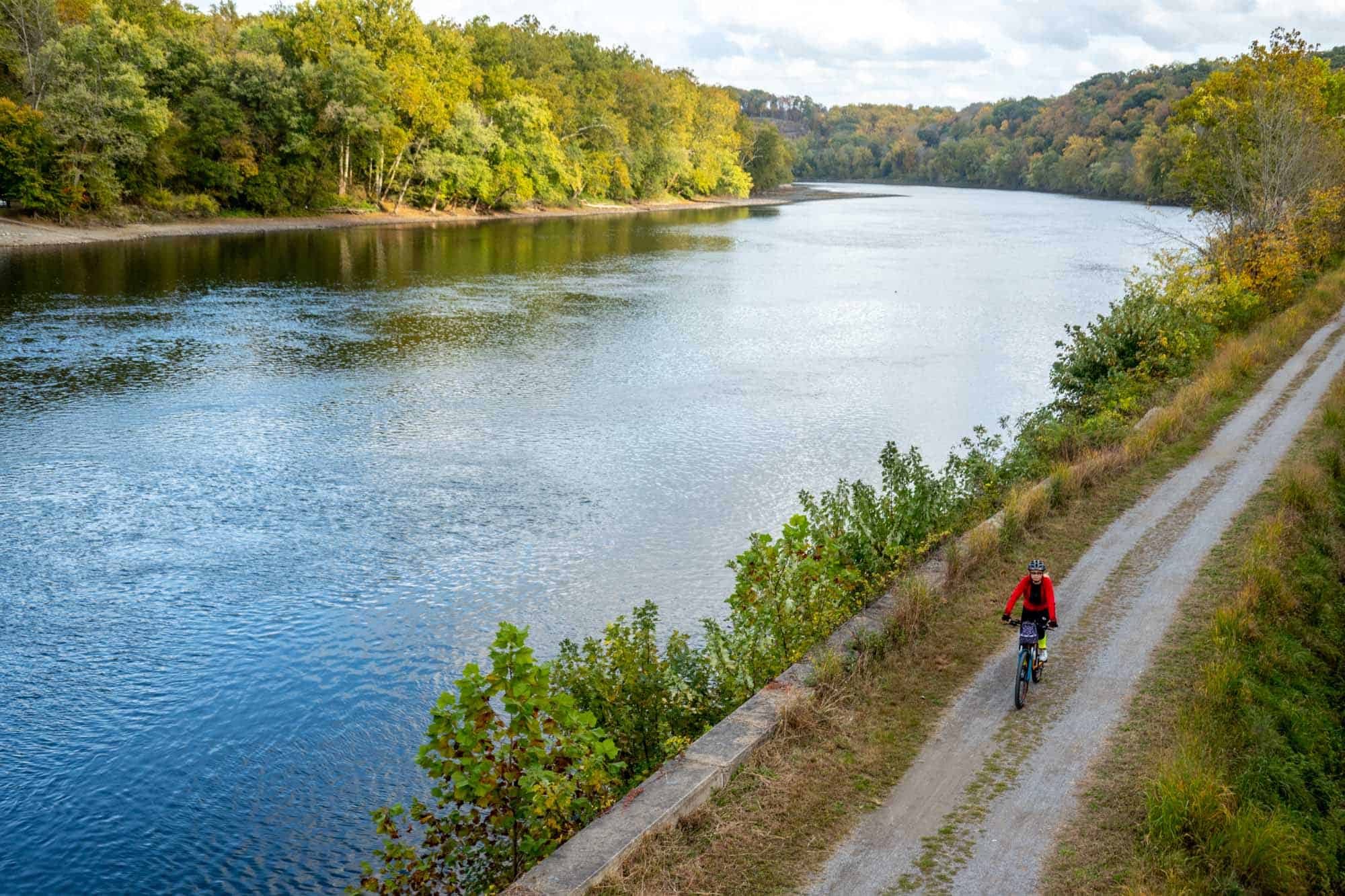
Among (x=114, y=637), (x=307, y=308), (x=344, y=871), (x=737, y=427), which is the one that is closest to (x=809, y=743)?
(x=344, y=871)

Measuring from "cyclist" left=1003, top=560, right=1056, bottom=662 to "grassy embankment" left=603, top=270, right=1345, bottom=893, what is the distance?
2.49 feet

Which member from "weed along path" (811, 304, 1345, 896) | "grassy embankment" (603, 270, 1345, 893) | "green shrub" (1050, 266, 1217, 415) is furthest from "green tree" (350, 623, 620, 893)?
"green shrub" (1050, 266, 1217, 415)

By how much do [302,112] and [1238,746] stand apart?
67.9 meters

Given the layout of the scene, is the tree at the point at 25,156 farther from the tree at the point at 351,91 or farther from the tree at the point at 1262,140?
the tree at the point at 1262,140

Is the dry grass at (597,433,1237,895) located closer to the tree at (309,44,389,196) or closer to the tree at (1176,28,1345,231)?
the tree at (1176,28,1345,231)

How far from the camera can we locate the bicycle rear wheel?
9.20m

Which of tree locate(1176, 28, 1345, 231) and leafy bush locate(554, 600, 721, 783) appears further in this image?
tree locate(1176, 28, 1345, 231)

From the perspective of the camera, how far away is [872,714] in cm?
902

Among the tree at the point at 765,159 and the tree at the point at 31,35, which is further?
the tree at the point at 765,159

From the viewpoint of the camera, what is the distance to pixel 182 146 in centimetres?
6016

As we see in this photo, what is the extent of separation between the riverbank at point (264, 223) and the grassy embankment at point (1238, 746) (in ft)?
172

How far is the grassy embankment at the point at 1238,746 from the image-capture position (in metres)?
6.93

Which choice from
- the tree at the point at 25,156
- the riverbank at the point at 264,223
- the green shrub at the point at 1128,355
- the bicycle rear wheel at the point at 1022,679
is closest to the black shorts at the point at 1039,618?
the bicycle rear wheel at the point at 1022,679

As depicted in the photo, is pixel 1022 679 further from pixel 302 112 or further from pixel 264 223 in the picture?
pixel 302 112
